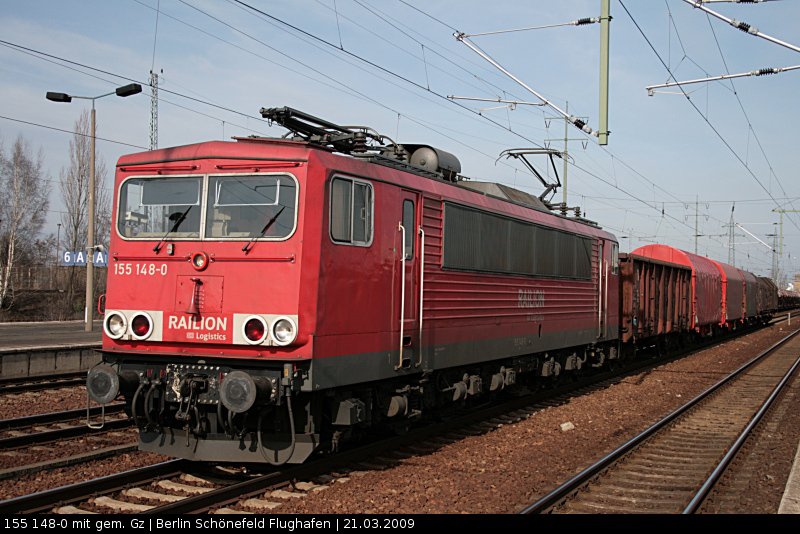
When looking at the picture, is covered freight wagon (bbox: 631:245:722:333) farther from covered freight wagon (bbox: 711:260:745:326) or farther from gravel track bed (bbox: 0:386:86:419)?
gravel track bed (bbox: 0:386:86:419)

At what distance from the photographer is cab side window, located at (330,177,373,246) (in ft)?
25.8

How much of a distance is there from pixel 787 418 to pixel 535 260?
530 centimetres

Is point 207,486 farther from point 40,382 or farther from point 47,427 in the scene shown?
point 40,382

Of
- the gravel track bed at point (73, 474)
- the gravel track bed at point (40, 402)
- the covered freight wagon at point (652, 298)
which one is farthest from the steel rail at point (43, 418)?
the covered freight wagon at point (652, 298)

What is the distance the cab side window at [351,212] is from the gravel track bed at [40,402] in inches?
277

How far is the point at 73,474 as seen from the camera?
26.6ft

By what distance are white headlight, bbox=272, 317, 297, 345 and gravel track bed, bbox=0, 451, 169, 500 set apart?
267cm

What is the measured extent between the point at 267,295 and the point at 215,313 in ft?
1.98

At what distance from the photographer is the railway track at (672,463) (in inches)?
299

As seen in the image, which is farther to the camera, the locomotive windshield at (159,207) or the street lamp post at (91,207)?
the street lamp post at (91,207)

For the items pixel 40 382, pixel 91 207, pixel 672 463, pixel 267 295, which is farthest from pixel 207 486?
pixel 91 207

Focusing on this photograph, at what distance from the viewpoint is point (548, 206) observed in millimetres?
15758

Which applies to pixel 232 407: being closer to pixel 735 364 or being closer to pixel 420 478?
pixel 420 478

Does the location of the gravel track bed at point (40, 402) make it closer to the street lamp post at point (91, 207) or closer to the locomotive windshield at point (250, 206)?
the locomotive windshield at point (250, 206)
